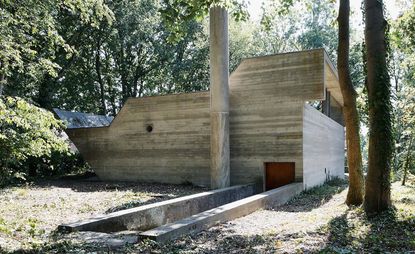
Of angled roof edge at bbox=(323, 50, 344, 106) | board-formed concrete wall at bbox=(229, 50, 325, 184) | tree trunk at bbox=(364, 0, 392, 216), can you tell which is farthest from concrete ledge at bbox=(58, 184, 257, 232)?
angled roof edge at bbox=(323, 50, 344, 106)

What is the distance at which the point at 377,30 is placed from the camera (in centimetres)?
754

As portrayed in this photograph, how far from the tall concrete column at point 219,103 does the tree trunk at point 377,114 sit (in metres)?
7.27

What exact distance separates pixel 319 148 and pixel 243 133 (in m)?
4.01

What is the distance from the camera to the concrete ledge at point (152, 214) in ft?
23.9

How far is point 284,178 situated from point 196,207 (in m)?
5.31

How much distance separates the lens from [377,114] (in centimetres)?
746

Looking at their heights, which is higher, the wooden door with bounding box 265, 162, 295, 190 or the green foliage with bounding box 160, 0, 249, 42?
the green foliage with bounding box 160, 0, 249, 42

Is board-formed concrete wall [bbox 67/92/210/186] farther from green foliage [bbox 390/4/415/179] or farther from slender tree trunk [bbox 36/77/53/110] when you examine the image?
Answer: green foliage [bbox 390/4/415/179]

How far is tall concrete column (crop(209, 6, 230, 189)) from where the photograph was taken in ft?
47.1

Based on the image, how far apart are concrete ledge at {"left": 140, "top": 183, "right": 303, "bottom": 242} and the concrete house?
1.91m

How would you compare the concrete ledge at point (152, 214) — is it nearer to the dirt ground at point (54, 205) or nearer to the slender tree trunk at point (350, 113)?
the dirt ground at point (54, 205)

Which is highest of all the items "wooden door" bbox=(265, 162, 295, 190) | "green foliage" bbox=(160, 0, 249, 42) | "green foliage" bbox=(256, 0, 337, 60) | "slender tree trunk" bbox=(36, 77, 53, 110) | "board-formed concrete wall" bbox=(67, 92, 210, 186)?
"green foliage" bbox=(256, 0, 337, 60)

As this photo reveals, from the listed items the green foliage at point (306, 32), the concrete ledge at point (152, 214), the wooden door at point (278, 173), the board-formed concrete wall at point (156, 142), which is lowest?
the concrete ledge at point (152, 214)

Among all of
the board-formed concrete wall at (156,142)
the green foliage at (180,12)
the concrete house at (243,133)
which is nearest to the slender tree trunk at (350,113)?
the concrete house at (243,133)
